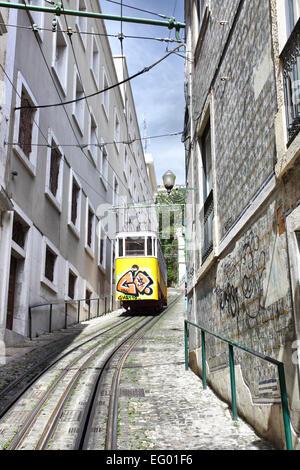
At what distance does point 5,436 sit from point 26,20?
11.6m

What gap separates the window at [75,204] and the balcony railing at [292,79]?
14.0 meters

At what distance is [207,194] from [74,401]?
188 inches

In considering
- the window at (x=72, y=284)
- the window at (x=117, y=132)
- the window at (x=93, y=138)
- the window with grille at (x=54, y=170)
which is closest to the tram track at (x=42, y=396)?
the window with grille at (x=54, y=170)

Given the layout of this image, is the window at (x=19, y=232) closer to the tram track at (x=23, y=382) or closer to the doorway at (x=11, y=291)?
the doorway at (x=11, y=291)

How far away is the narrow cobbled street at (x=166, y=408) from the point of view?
5.12 m

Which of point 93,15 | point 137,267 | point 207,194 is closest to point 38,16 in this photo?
point 93,15

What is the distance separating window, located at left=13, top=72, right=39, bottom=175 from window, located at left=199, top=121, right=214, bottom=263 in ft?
16.2

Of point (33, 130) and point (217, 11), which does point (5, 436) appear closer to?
point (217, 11)

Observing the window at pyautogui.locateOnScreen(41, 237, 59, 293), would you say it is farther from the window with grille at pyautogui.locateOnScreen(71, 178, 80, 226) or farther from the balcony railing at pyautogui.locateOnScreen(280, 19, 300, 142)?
the balcony railing at pyautogui.locateOnScreen(280, 19, 300, 142)

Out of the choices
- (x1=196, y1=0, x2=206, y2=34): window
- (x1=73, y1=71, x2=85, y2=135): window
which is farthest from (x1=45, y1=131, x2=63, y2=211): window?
(x1=196, y1=0, x2=206, y2=34): window

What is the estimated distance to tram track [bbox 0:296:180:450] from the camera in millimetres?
5176

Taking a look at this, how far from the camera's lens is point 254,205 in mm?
5750
